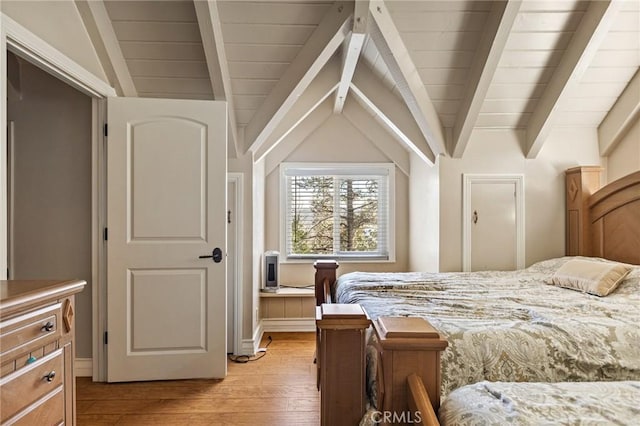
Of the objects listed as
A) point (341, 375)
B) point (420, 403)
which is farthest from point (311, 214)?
point (420, 403)

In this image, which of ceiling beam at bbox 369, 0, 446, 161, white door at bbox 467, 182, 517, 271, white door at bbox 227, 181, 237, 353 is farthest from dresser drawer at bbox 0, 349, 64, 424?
white door at bbox 467, 182, 517, 271

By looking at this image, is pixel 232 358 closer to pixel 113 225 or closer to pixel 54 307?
pixel 113 225

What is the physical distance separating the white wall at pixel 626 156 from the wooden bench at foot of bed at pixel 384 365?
2983 mm

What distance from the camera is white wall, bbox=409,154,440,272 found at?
10.9 ft

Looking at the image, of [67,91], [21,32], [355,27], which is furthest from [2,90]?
[355,27]

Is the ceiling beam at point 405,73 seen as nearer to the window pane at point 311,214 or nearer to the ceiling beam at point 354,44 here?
the ceiling beam at point 354,44

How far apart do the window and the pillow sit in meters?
2.02

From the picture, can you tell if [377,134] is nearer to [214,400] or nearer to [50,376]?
[214,400]

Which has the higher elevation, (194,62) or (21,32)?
(194,62)

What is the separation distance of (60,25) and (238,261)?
196 cm

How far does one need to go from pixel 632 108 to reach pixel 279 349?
3.48 metres

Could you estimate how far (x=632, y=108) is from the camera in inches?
114

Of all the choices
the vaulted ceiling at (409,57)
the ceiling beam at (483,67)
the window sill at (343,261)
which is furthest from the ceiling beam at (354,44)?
the window sill at (343,261)

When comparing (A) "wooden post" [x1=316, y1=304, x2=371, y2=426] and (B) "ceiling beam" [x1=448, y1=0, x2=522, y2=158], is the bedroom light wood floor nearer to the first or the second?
(A) "wooden post" [x1=316, y1=304, x2=371, y2=426]
